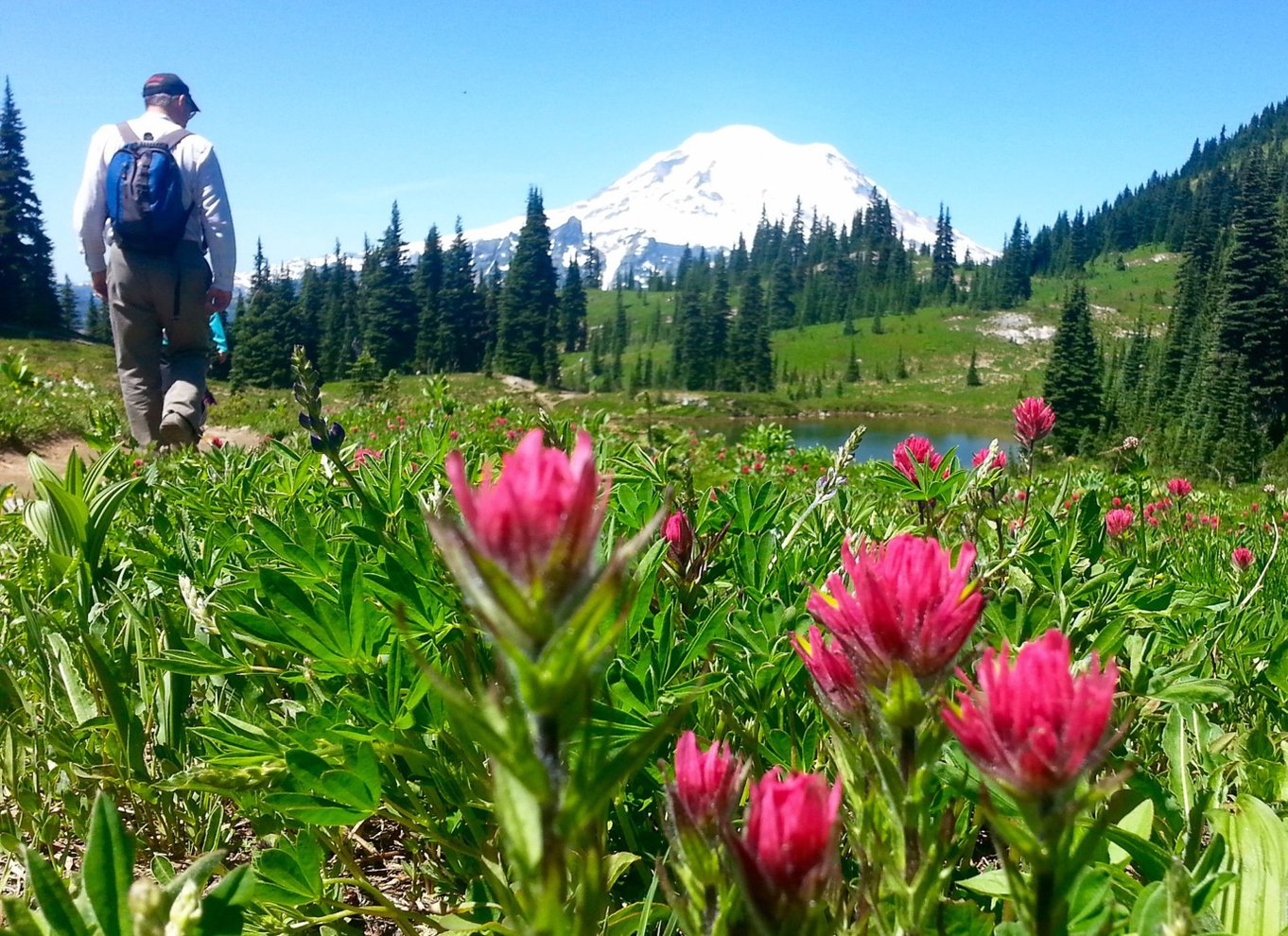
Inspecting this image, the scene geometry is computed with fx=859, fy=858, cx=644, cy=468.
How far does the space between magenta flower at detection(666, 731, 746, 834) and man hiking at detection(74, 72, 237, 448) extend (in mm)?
7062

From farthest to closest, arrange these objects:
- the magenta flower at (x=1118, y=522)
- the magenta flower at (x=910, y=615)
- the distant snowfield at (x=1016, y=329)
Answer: the distant snowfield at (x=1016, y=329), the magenta flower at (x=1118, y=522), the magenta flower at (x=910, y=615)

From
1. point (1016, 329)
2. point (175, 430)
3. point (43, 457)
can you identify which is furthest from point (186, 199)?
point (1016, 329)

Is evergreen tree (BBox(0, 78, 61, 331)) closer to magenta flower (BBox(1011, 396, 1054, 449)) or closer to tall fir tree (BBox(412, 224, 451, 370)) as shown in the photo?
tall fir tree (BBox(412, 224, 451, 370))

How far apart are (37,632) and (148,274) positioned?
19.7 feet

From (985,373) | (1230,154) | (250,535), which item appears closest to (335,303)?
(985,373)

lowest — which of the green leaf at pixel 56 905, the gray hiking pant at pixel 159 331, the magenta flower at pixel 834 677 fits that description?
the green leaf at pixel 56 905

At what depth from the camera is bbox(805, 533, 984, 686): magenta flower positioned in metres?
0.80

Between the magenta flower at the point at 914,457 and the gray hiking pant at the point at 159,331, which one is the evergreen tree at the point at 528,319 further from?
the magenta flower at the point at 914,457

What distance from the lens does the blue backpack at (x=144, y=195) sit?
6754 millimetres

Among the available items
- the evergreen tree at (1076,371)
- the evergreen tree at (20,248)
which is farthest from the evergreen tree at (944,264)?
the evergreen tree at (20,248)

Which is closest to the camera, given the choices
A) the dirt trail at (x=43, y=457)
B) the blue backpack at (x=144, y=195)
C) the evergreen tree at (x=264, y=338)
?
the blue backpack at (x=144, y=195)

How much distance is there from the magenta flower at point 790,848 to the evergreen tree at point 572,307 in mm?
102812

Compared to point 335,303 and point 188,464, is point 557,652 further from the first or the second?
point 335,303

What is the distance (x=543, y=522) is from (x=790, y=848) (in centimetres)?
33
